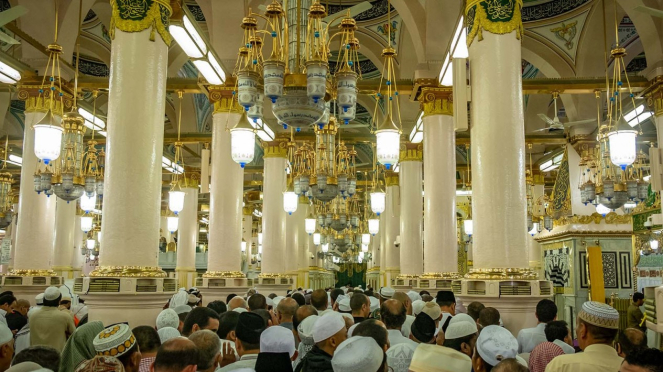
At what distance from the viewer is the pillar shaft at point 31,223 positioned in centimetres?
973

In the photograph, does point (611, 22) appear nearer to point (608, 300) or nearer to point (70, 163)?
→ point (608, 300)

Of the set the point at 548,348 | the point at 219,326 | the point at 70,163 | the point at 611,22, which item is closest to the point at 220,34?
the point at 70,163

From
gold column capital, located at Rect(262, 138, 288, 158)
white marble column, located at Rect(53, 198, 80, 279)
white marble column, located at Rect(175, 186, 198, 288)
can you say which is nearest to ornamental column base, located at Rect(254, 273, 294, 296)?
gold column capital, located at Rect(262, 138, 288, 158)

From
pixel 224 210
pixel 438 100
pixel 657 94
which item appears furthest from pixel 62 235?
pixel 657 94

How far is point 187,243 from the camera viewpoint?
17.3m

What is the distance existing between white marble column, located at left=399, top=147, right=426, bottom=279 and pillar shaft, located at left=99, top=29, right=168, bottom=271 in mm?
7173

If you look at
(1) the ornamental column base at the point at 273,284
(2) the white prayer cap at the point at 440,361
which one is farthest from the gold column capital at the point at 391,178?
(2) the white prayer cap at the point at 440,361

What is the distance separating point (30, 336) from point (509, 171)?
16.4 feet

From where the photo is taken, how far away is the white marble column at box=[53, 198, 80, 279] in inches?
475

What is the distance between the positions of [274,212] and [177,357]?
10504 millimetres

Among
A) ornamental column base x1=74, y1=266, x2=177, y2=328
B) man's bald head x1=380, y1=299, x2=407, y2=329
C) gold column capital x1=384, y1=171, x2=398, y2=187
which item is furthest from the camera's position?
gold column capital x1=384, y1=171, x2=398, y2=187

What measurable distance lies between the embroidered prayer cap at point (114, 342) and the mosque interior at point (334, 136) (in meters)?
2.37

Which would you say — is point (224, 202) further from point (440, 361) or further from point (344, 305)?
point (440, 361)

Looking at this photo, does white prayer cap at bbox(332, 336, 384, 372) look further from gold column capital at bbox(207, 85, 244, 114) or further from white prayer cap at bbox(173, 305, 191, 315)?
gold column capital at bbox(207, 85, 244, 114)
